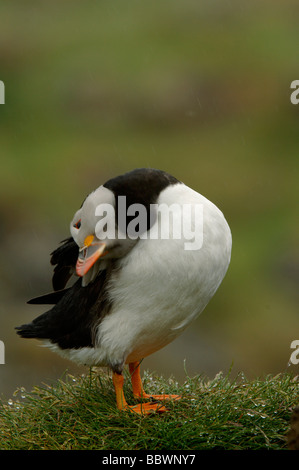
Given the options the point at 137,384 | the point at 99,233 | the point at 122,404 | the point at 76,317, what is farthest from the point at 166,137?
the point at 99,233

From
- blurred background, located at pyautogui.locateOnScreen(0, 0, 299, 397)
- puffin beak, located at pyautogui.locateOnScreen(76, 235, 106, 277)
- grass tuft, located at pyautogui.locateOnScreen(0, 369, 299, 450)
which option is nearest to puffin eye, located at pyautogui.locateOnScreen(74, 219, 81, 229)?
puffin beak, located at pyautogui.locateOnScreen(76, 235, 106, 277)

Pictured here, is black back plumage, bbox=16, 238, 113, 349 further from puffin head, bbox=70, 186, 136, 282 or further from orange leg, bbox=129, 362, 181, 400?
orange leg, bbox=129, 362, 181, 400

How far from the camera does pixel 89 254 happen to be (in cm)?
480

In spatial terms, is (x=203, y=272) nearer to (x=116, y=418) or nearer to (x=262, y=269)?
(x=116, y=418)

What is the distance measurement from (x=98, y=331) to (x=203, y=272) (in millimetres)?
702

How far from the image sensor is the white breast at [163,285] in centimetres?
475

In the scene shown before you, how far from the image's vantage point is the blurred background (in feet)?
37.3

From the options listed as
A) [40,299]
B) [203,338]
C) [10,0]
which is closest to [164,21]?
[10,0]

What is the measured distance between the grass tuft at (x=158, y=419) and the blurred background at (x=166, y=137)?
435cm

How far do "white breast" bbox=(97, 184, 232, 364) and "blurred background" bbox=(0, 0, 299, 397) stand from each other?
484 centimetres

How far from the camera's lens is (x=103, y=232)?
15.8 feet

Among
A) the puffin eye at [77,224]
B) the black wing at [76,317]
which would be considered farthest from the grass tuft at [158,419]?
the puffin eye at [77,224]

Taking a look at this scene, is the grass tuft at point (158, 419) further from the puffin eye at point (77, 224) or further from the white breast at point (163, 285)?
the puffin eye at point (77, 224)

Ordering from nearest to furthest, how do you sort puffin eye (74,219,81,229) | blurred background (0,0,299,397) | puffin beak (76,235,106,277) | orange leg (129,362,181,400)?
puffin beak (76,235,106,277) → puffin eye (74,219,81,229) → orange leg (129,362,181,400) → blurred background (0,0,299,397)
